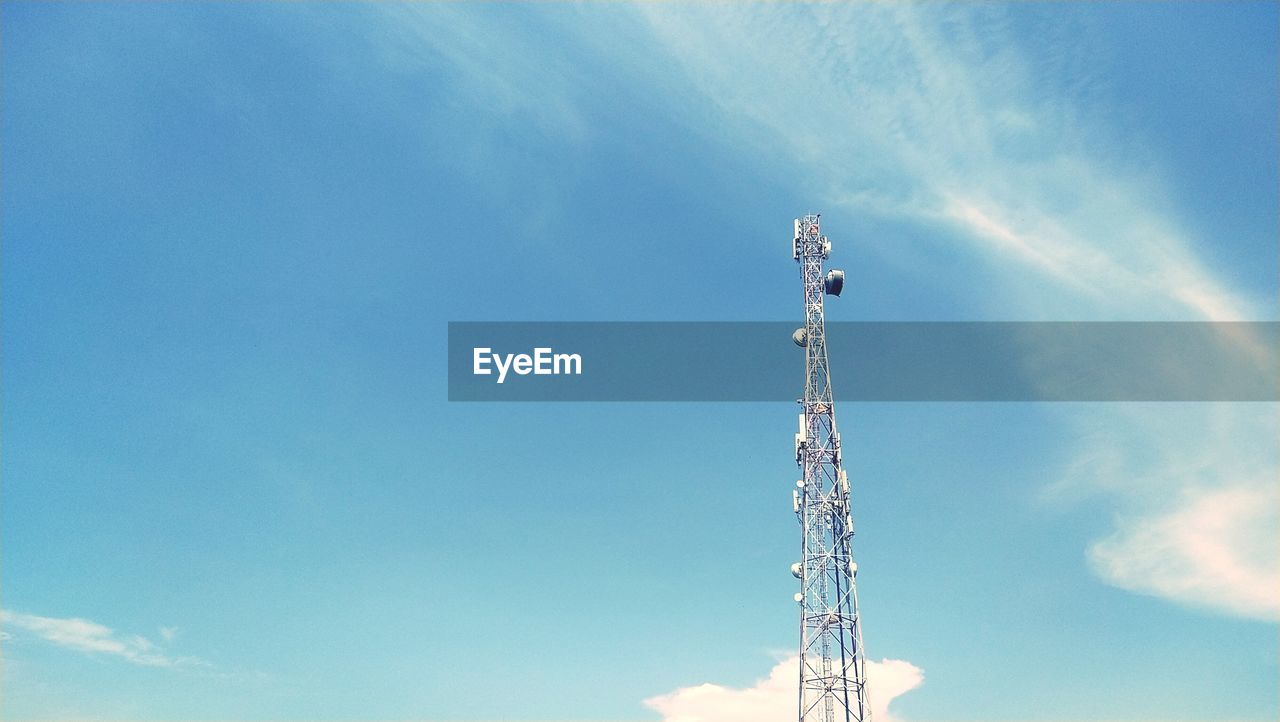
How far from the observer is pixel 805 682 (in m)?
53.8

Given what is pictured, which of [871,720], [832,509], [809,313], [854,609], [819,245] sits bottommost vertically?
[871,720]

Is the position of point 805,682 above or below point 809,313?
below

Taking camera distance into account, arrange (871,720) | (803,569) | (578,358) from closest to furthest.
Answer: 1. (578,358)
2. (871,720)
3. (803,569)

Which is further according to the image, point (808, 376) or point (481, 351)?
point (808, 376)

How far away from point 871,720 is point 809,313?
27.5m

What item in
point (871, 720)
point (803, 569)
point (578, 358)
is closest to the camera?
point (578, 358)

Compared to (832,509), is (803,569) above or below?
below

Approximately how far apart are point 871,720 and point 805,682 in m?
4.65

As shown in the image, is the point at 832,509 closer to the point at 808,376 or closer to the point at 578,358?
the point at 808,376

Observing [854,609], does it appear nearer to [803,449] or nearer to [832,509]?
[832,509]

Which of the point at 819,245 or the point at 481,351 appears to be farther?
the point at 819,245

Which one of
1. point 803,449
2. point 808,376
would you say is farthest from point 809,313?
point 803,449

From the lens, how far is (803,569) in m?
56.0

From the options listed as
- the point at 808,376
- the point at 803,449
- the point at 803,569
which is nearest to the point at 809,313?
the point at 808,376
